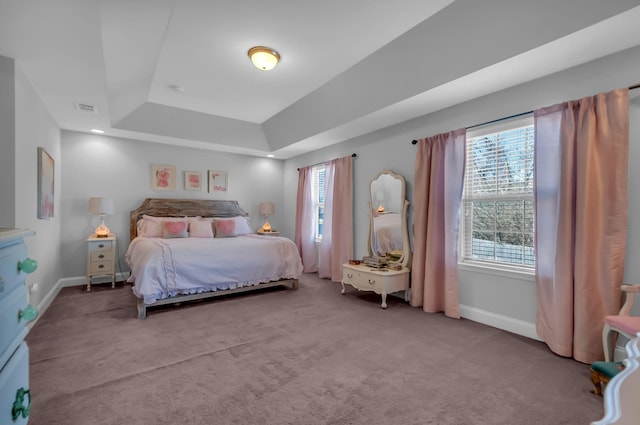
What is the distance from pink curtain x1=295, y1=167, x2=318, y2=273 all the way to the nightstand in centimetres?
304

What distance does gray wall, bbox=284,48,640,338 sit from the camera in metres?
2.24

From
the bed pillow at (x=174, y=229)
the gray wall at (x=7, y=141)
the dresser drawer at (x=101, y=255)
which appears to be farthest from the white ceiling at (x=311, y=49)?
the dresser drawer at (x=101, y=255)

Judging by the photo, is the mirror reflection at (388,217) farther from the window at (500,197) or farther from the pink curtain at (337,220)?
the window at (500,197)

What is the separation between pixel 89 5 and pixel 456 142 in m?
3.25

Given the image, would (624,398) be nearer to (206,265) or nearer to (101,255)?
(206,265)

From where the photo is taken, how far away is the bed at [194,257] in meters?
3.36

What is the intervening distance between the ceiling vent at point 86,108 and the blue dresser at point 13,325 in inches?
126

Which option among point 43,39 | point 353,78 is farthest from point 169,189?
point 353,78

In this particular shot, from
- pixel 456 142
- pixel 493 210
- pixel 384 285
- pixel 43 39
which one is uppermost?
pixel 43 39

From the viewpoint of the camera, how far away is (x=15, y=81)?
8.11 ft

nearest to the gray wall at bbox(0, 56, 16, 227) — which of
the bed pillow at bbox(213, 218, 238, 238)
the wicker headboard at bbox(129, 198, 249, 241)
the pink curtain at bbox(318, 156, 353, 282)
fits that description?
the wicker headboard at bbox(129, 198, 249, 241)

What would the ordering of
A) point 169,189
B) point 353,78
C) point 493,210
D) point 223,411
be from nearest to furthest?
1. point 223,411
2. point 493,210
3. point 353,78
4. point 169,189

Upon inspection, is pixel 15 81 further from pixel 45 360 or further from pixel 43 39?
pixel 45 360

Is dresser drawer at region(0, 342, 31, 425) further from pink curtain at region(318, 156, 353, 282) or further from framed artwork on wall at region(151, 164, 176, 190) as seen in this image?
framed artwork on wall at region(151, 164, 176, 190)
